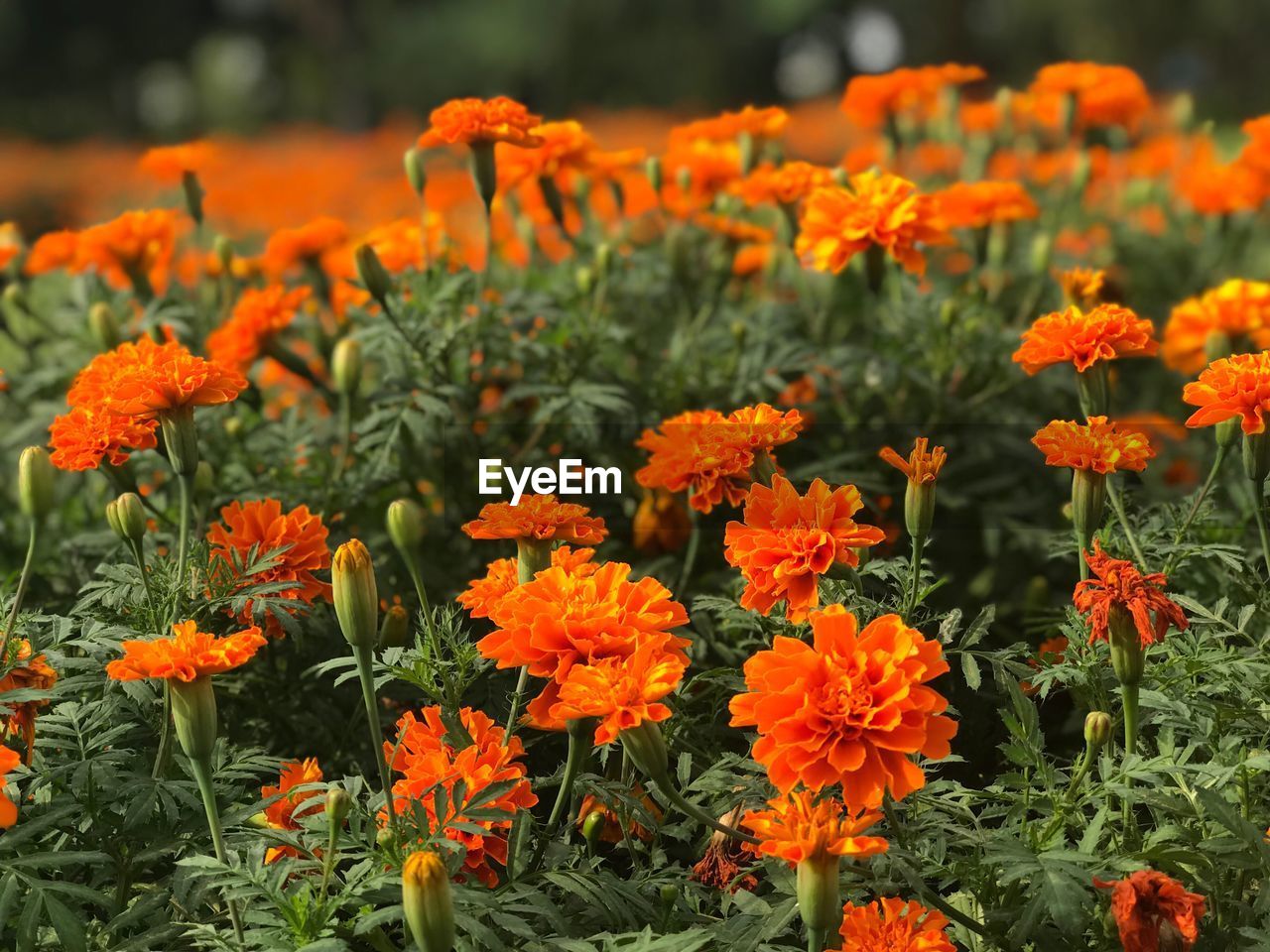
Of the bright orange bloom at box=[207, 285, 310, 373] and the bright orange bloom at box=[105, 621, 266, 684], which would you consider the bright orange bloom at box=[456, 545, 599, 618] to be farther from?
the bright orange bloom at box=[207, 285, 310, 373]

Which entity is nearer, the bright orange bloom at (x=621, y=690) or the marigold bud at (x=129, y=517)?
the bright orange bloom at (x=621, y=690)

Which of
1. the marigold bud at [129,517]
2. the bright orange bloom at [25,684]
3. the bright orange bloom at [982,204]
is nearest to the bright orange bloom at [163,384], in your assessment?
the marigold bud at [129,517]

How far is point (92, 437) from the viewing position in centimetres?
172

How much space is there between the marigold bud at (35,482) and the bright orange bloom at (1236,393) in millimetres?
1362

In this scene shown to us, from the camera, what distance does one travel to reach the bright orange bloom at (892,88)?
2.95 metres

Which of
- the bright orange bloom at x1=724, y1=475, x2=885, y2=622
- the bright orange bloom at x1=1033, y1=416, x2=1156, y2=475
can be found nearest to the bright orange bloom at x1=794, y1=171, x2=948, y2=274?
the bright orange bloom at x1=1033, y1=416, x2=1156, y2=475

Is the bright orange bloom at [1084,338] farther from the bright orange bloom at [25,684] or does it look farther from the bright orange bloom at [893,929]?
the bright orange bloom at [25,684]

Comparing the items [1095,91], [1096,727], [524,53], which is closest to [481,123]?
[1096,727]

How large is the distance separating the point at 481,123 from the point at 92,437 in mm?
840

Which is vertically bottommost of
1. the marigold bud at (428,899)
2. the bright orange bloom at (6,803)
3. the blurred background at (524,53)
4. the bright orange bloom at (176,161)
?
the marigold bud at (428,899)

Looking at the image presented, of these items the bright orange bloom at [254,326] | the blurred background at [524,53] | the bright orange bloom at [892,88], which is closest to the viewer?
the bright orange bloom at [254,326]

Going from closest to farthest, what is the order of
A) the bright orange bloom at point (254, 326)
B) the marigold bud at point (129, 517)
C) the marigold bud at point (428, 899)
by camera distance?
the marigold bud at point (428, 899) → the marigold bud at point (129, 517) → the bright orange bloom at point (254, 326)

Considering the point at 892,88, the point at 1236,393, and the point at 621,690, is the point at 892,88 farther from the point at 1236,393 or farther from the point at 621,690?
the point at 621,690

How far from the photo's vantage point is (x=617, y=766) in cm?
170
